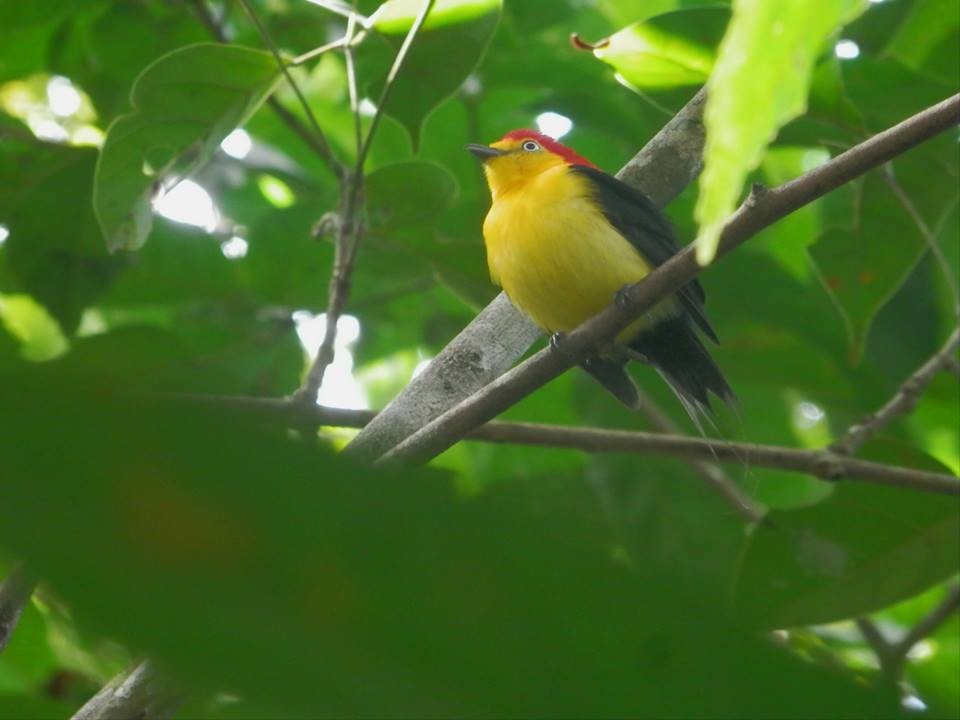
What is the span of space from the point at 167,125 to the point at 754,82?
3128 millimetres

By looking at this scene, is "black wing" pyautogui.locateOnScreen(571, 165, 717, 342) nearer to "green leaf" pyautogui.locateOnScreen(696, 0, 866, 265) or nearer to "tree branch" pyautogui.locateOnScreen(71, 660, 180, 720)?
"tree branch" pyautogui.locateOnScreen(71, 660, 180, 720)

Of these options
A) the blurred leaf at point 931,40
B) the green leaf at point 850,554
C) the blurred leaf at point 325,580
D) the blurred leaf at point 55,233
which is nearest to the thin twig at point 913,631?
the green leaf at point 850,554

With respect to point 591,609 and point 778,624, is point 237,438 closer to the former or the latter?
point 591,609

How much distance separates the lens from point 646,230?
4.05m

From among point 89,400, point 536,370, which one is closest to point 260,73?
point 536,370

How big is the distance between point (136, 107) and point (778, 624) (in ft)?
7.13

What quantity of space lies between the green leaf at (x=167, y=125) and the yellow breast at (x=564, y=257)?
927 millimetres

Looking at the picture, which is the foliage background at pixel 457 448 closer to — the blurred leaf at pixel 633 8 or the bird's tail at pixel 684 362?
the blurred leaf at pixel 633 8

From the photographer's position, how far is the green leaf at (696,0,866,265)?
577 mm

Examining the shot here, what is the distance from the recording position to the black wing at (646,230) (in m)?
3.89

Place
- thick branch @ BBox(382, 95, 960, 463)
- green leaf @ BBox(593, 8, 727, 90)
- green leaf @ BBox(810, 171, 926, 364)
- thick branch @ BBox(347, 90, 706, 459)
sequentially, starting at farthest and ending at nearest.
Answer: green leaf @ BBox(810, 171, 926, 364) < green leaf @ BBox(593, 8, 727, 90) < thick branch @ BBox(347, 90, 706, 459) < thick branch @ BBox(382, 95, 960, 463)

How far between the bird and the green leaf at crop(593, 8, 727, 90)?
16.0 inches

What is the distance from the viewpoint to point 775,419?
5148 mm

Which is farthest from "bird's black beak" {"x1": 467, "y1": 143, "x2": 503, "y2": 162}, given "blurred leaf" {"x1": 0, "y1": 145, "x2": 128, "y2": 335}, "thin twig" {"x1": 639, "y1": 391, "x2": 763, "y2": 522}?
"blurred leaf" {"x1": 0, "y1": 145, "x2": 128, "y2": 335}
